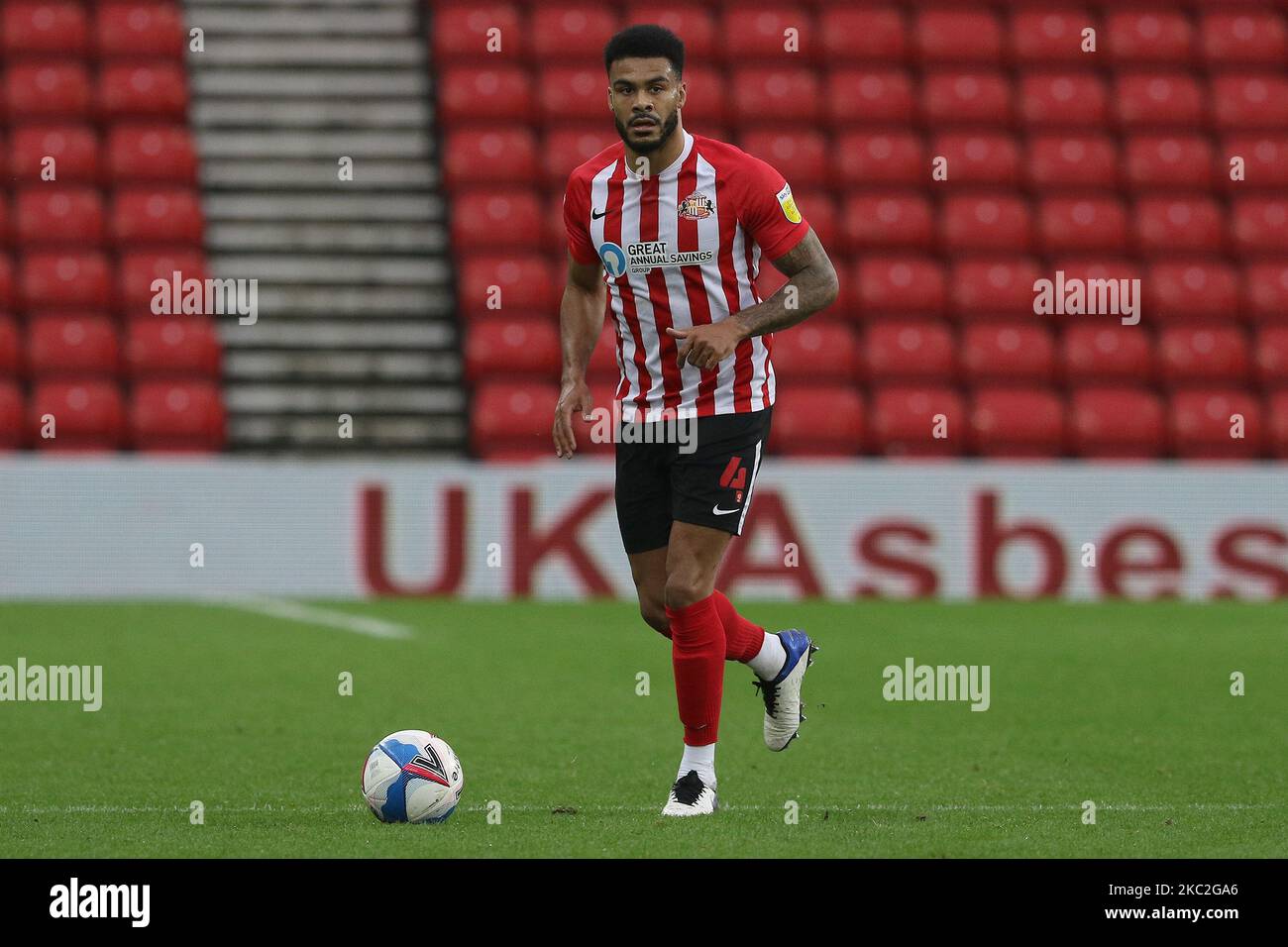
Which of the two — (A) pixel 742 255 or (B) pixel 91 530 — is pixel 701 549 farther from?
(B) pixel 91 530

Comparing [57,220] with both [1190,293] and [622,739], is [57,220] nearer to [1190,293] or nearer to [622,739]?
[1190,293]

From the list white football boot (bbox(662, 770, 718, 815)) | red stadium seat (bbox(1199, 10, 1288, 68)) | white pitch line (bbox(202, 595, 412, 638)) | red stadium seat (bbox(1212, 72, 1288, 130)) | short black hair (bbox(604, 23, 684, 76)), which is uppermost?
red stadium seat (bbox(1199, 10, 1288, 68))

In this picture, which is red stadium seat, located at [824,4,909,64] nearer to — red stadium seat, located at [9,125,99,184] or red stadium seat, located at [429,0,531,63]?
red stadium seat, located at [429,0,531,63]

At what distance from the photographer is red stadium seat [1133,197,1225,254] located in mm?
14938

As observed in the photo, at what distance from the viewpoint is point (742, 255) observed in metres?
5.33

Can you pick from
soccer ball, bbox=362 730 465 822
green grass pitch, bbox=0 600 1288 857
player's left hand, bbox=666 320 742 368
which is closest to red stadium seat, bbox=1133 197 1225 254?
green grass pitch, bbox=0 600 1288 857

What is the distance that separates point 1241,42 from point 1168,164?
6.20ft

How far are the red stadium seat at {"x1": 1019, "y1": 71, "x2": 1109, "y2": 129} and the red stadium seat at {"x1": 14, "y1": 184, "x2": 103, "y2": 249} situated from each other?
7491mm

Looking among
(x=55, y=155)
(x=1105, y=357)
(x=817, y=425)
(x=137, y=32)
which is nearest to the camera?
(x=817, y=425)

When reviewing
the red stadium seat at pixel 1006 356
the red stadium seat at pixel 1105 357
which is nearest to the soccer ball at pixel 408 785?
the red stadium seat at pixel 1006 356

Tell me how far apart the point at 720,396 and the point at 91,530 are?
26.0ft

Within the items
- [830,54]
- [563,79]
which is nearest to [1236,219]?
[830,54]

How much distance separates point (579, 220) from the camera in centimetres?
547

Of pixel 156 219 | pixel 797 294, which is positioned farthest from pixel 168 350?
pixel 797 294
